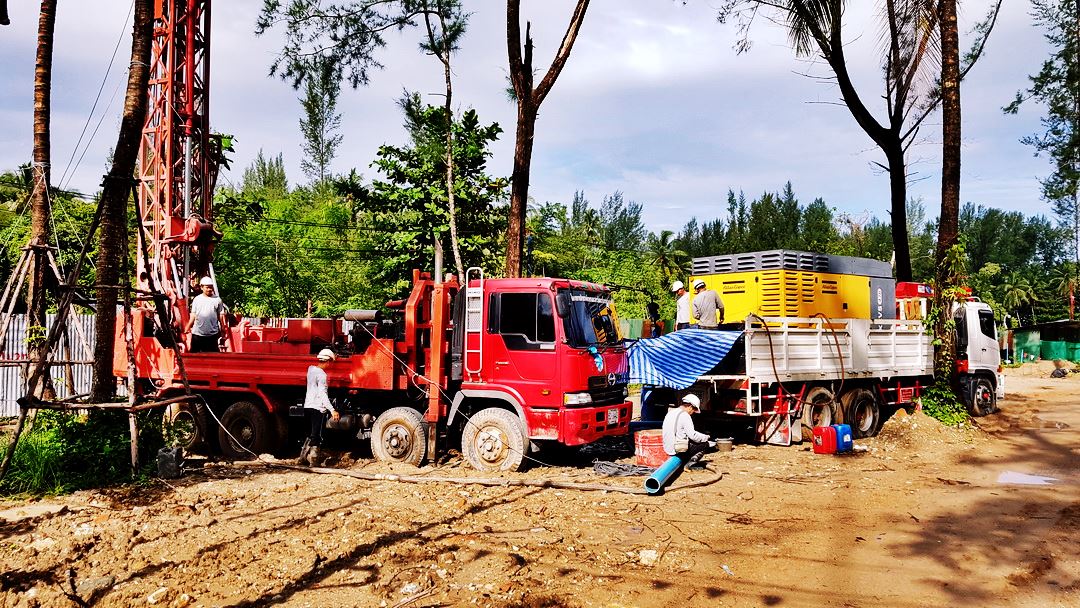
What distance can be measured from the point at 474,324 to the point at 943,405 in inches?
345

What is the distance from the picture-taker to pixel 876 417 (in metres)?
13.8

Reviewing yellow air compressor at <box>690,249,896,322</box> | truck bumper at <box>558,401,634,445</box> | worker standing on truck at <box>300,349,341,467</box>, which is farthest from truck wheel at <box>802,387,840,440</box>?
worker standing on truck at <box>300,349,341,467</box>

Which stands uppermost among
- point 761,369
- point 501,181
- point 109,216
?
point 501,181

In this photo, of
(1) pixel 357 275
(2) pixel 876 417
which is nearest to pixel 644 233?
(1) pixel 357 275

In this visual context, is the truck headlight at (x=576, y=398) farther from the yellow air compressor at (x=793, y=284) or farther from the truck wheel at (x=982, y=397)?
the truck wheel at (x=982, y=397)

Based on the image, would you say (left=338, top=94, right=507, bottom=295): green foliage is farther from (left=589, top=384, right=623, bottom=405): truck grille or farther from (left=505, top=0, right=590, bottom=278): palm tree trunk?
(left=589, top=384, right=623, bottom=405): truck grille

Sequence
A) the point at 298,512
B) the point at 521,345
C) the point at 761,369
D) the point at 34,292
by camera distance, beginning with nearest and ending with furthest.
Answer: the point at 298,512 → the point at 34,292 → the point at 521,345 → the point at 761,369

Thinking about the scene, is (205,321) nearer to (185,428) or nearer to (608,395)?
(185,428)

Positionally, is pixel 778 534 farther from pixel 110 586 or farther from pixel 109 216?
pixel 109 216

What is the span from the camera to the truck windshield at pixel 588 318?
977cm

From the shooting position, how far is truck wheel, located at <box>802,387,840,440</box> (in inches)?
485

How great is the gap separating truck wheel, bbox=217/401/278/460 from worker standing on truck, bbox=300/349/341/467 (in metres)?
0.96

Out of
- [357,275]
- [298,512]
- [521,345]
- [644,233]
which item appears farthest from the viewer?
[644,233]

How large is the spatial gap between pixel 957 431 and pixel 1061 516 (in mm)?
5164
